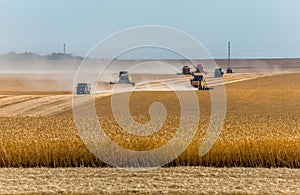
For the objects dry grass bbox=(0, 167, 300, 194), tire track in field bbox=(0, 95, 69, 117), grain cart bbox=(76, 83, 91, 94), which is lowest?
dry grass bbox=(0, 167, 300, 194)

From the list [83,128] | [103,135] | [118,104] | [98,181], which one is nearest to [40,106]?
[118,104]

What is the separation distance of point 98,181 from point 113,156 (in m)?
2.50

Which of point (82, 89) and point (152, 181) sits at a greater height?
point (82, 89)

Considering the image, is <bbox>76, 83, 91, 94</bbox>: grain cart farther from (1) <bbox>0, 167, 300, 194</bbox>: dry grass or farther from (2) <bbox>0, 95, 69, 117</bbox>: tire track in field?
(1) <bbox>0, 167, 300, 194</bbox>: dry grass

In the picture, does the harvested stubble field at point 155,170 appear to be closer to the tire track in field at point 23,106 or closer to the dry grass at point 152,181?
the dry grass at point 152,181

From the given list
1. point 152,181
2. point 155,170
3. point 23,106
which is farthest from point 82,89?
point 152,181

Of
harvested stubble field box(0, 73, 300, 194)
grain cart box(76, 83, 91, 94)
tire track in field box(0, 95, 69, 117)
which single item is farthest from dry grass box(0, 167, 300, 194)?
grain cart box(76, 83, 91, 94)

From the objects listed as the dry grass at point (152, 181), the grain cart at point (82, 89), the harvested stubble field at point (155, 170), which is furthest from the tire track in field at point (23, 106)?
the dry grass at point (152, 181)

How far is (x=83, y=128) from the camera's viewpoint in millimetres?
19109

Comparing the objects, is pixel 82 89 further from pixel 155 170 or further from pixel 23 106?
pixel 155 170

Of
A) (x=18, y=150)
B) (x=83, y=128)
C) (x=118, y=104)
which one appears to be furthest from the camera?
(x=118, y=104)

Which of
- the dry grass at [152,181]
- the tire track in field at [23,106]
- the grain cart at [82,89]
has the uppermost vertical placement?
the grain cart at [82,89]

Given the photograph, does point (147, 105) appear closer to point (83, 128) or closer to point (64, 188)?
point (83, 128)

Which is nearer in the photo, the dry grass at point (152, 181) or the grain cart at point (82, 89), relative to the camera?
the dry grass at point (152, 181)
